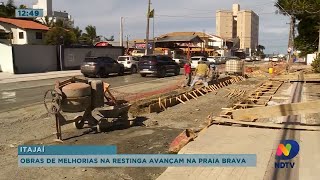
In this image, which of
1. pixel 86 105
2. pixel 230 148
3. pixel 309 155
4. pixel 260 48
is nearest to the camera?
pixel 309 155

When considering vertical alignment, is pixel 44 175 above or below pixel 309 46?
below

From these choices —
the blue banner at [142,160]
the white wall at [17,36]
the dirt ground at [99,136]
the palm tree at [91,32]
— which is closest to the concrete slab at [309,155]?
the blue banner at [142,160]

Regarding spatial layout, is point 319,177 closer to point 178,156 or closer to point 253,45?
point 178,156

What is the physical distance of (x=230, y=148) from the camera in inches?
279

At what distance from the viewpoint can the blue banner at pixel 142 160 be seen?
638 centimetres

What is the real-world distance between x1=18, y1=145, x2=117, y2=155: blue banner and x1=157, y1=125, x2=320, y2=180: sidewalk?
1.74 meters

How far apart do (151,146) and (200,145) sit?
1214 mm

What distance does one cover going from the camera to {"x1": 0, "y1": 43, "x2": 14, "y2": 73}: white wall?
3350cm

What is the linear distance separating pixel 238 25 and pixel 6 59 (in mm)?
116976

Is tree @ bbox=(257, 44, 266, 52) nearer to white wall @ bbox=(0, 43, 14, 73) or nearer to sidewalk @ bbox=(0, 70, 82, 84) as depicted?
white wall @ bbox=(0, 43, 14, 73)

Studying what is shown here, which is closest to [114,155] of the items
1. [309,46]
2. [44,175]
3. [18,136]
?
[44,175]

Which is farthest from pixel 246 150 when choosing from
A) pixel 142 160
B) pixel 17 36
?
pixel 17 36

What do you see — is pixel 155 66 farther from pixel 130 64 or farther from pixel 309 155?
pixel 309 155

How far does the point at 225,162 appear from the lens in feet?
20.8
